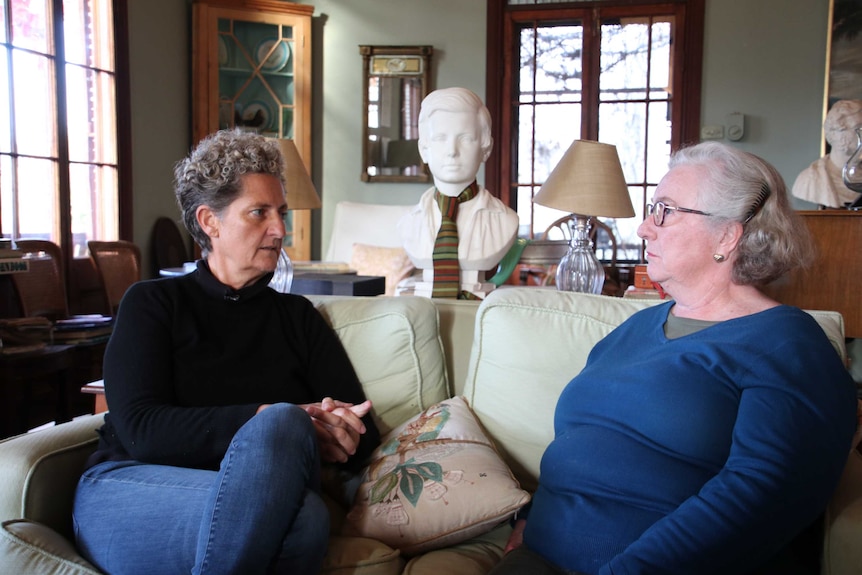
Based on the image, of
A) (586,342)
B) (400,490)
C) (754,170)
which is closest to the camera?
(754,170)

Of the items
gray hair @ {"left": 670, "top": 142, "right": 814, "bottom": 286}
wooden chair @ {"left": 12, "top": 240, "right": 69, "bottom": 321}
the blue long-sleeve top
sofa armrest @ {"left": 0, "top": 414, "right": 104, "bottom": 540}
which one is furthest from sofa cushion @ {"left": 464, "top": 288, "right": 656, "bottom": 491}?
wooden chair @ {"left": 12, "top": 240, "right": 69, "bottom": 321}

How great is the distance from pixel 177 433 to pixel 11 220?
3068mm

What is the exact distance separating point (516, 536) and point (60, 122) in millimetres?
3756

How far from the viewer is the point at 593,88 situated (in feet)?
18.1

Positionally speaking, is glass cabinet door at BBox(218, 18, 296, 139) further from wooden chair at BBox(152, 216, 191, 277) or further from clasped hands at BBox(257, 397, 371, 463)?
clasped hands at BBox(257, 397, 371, 463)

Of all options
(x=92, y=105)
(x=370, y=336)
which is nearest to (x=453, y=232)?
(x=370, y=336)

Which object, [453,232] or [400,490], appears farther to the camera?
[453,232]

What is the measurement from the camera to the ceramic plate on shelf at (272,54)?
5596 mm

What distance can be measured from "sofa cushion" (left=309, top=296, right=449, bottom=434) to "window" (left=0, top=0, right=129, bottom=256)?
281 centimetres

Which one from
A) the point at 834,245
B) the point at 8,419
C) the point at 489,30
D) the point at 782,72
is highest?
the point at 489,30

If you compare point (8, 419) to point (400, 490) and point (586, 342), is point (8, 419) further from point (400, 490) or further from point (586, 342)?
point (586, 342)

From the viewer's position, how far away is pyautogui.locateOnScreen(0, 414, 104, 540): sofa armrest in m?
1.34

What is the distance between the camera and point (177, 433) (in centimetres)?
137

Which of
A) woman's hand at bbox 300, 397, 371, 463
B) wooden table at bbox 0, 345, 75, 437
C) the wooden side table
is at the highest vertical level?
woman's hand at bbox 300, 397, 371, 463
